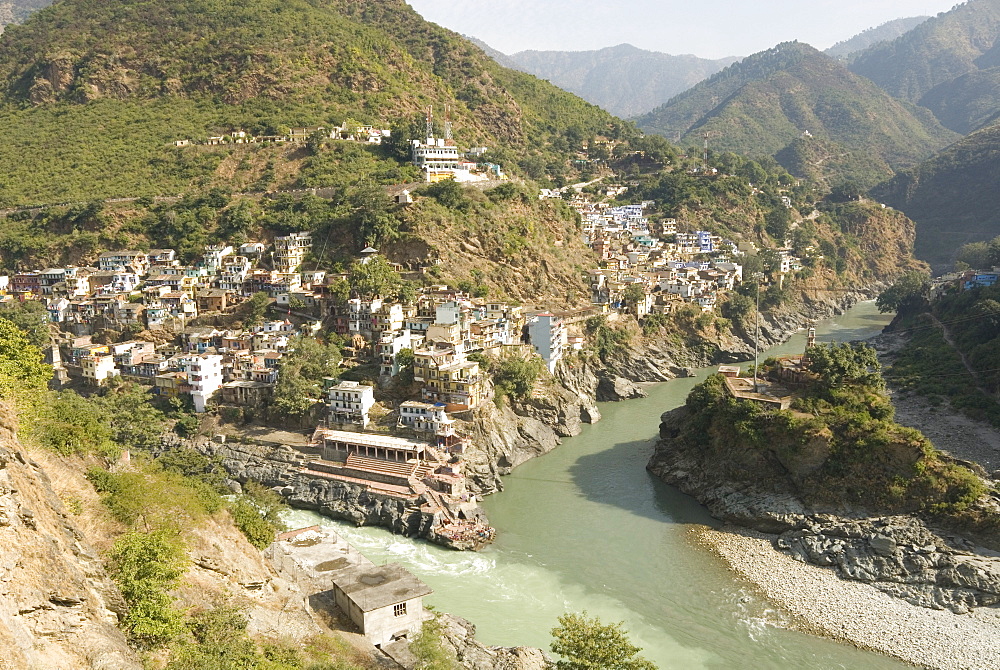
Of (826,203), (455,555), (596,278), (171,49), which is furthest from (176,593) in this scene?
(826,203)

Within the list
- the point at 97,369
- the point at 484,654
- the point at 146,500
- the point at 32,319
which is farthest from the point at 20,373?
the point at 32,319

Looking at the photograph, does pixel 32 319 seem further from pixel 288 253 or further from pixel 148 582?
pixel 148 582

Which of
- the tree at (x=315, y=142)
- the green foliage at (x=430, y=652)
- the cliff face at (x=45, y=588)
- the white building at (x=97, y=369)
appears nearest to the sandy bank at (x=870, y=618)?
the green foliage at (x=430, y=652)

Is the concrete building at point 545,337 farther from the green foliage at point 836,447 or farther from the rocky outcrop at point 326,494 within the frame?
the rocky outcrop at point 326,494

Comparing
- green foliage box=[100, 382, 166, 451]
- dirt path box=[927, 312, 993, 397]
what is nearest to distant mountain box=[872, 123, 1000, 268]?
dirt path box=[927, 312, 993, 397]

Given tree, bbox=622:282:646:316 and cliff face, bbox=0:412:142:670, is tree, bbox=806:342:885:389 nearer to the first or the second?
tree, bbox=622:282:646:316

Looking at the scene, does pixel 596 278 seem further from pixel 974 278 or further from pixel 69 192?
pixel 69 192
